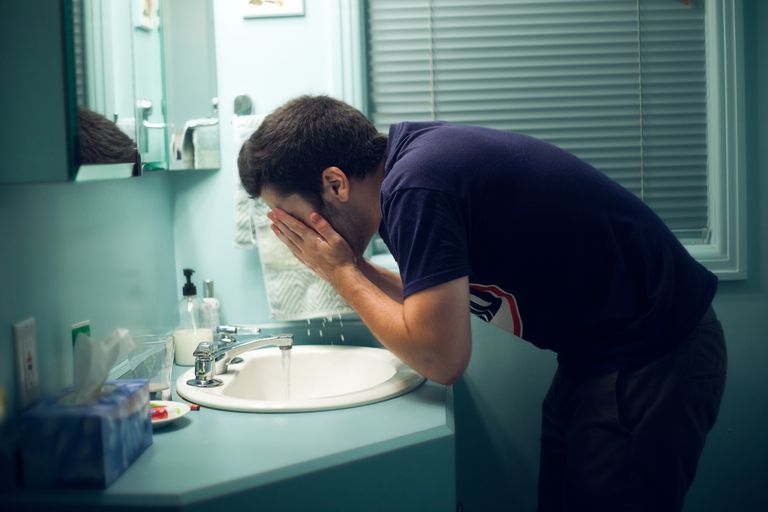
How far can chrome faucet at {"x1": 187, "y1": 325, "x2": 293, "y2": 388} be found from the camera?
1.48 metres

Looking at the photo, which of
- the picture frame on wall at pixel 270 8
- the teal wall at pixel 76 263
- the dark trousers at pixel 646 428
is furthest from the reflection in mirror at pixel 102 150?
the dark trousers at pixel 646 428

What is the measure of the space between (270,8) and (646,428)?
1.26m

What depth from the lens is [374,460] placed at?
1.12 meters

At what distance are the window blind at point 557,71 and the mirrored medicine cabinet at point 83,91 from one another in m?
0.64

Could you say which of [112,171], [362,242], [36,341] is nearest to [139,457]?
[36,341]

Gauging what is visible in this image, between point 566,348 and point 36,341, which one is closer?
point 36,341

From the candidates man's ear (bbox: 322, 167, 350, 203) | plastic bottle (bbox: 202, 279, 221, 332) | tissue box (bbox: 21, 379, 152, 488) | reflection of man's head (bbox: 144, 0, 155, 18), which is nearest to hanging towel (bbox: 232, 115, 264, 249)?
plastic bottle (bbox: 202, 279, 221, 332)

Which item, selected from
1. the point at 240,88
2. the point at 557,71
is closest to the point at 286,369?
the point at 240,88

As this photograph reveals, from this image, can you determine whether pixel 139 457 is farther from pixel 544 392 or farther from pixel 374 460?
pixel 544 392

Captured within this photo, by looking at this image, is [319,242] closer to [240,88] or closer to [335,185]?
[335,185]

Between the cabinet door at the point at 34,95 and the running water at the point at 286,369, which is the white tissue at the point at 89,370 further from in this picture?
the running water at the point at 286,369

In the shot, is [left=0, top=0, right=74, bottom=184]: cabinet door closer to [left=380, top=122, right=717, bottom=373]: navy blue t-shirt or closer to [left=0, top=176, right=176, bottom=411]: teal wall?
[left=0, top=176, right=176, bottom=411]: teal wall

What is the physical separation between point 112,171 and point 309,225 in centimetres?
39

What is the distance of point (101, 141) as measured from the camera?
1.15 m
